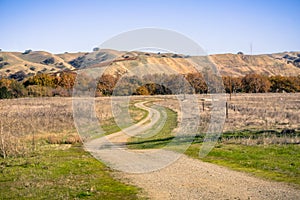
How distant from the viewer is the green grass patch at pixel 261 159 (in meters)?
18.6

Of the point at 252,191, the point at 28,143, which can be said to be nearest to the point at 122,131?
the point at 28,143

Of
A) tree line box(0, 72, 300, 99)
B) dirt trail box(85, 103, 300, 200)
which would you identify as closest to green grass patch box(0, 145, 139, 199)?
dirt trail box(85, 103, 300, 200)

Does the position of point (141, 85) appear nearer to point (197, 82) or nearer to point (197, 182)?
point (197, 82)

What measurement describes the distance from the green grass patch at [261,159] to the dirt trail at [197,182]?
98 cm

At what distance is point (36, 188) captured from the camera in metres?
16.3

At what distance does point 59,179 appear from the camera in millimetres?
18188

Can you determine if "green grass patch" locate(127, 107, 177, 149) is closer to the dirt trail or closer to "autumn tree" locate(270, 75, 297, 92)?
the dirt trail

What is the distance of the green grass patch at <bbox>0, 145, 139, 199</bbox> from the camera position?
15484 mm

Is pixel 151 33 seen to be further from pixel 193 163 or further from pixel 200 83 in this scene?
pixel 200 83

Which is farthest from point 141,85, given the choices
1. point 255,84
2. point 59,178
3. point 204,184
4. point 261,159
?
point 204,184

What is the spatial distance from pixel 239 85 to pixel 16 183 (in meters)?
113

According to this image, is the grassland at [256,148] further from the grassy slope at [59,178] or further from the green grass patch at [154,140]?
the grassy slope at [59,178]

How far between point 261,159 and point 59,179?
37.3 ft

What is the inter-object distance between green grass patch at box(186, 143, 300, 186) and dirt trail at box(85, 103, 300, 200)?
98 centimetres
